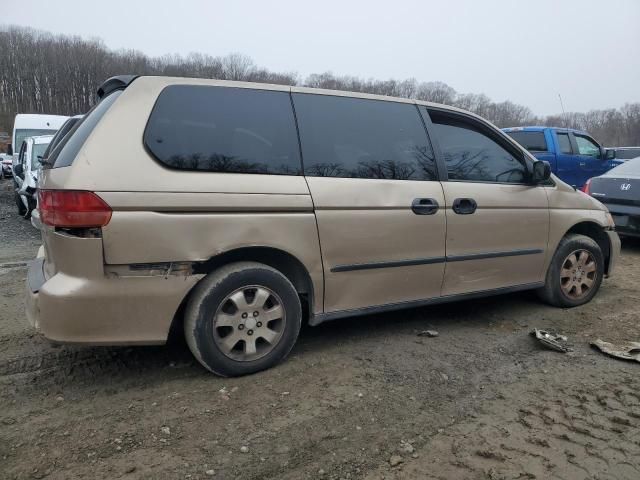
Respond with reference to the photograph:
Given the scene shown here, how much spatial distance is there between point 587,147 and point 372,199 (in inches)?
387

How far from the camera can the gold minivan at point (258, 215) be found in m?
2.56

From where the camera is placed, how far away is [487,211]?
3736 mm

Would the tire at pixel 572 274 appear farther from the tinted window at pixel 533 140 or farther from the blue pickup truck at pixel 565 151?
the tinted window at pixel 533 140

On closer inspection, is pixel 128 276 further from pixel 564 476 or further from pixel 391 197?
pixel 564 476

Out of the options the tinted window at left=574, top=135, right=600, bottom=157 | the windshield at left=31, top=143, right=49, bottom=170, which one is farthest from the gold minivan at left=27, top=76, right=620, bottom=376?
the tinted window at left=574, top=135, right=600, bottom=157

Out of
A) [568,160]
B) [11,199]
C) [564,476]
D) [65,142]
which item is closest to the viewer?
[564,476]

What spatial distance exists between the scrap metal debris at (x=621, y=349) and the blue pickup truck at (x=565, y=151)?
24.3 feet

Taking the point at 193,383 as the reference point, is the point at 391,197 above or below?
above

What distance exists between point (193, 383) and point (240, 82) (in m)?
1.88

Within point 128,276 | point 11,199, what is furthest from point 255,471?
point 11,199

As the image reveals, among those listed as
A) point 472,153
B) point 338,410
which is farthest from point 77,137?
point 472,153

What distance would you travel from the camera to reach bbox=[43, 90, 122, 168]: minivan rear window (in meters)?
2.68

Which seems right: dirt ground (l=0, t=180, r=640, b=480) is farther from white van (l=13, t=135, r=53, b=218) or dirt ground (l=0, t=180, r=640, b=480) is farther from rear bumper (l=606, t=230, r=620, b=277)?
white van (l=13, t=135, r=53, b=218)

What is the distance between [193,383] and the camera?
288 centimetres
